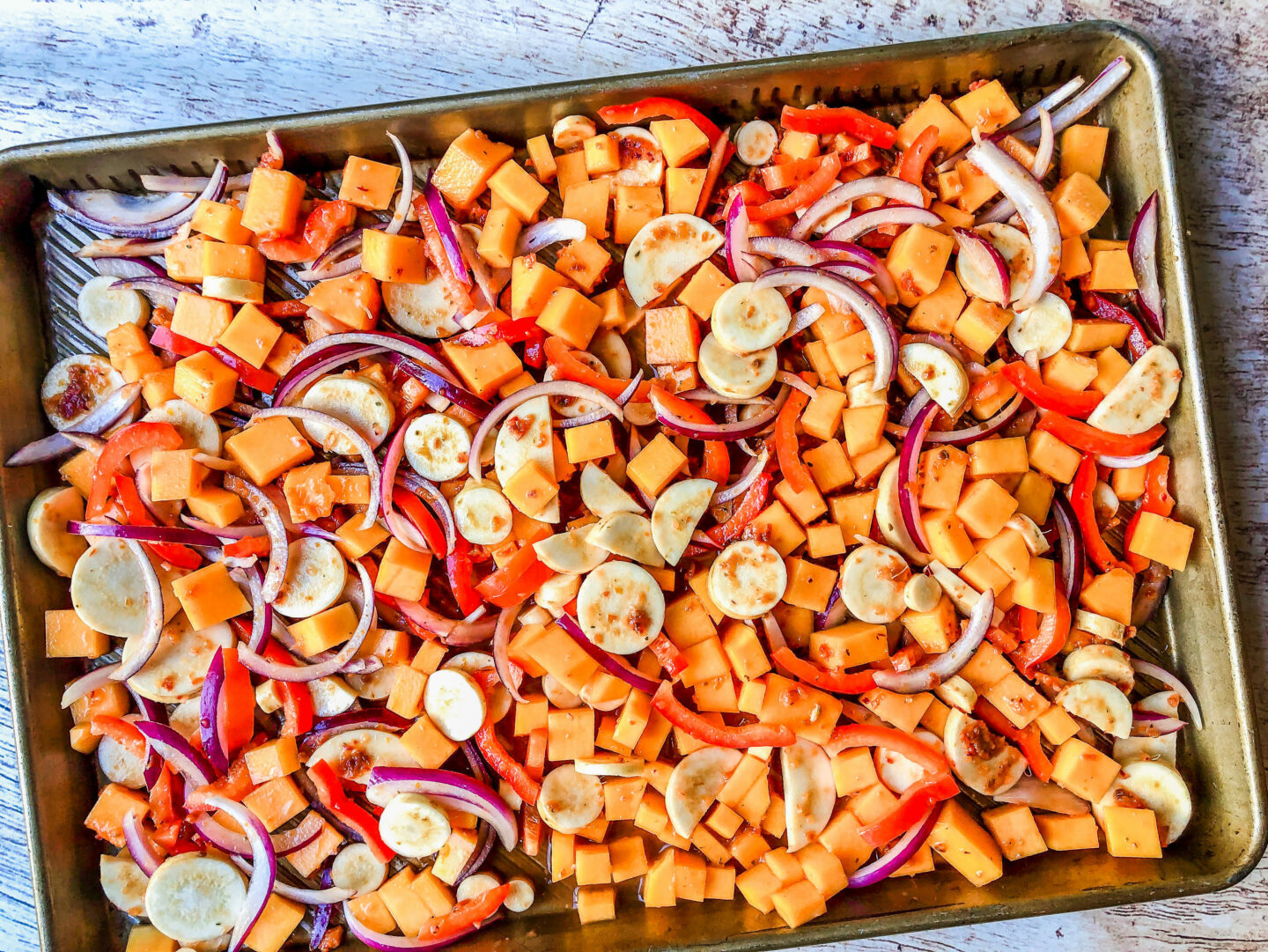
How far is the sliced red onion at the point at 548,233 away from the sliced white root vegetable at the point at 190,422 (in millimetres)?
1244

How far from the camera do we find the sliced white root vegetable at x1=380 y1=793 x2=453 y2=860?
277cm

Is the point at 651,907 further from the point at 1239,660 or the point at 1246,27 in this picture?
the point at 1246,27

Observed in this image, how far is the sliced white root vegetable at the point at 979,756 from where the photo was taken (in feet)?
9.09

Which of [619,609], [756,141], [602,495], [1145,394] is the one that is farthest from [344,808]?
[1145,394]

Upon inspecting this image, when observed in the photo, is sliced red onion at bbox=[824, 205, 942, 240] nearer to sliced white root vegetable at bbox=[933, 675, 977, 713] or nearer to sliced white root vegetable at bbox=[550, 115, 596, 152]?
sliced white root vegetable at bbox=[550, 115, 596, 152]

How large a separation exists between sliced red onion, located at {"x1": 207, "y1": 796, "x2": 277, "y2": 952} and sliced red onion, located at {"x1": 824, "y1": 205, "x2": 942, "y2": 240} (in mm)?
2838

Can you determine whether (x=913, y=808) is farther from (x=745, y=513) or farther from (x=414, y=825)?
(x=414, y=825)

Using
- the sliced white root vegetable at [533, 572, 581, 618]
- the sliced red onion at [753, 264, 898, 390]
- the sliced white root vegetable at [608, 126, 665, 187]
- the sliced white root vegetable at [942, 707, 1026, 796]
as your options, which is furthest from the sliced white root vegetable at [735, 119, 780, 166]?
the sliced white root vegetable at [942, 707, 1026, 796]

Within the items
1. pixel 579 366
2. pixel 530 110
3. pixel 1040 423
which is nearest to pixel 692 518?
pixel 579 366

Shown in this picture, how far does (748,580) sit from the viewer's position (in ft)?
9.05

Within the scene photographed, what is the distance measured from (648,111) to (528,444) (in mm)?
1206

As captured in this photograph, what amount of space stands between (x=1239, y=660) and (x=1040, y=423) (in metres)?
0.98

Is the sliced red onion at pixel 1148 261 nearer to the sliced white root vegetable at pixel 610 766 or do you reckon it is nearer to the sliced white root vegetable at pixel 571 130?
the sliced white root vegetable at pixel 571 130

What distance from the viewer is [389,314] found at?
9.59 ft
